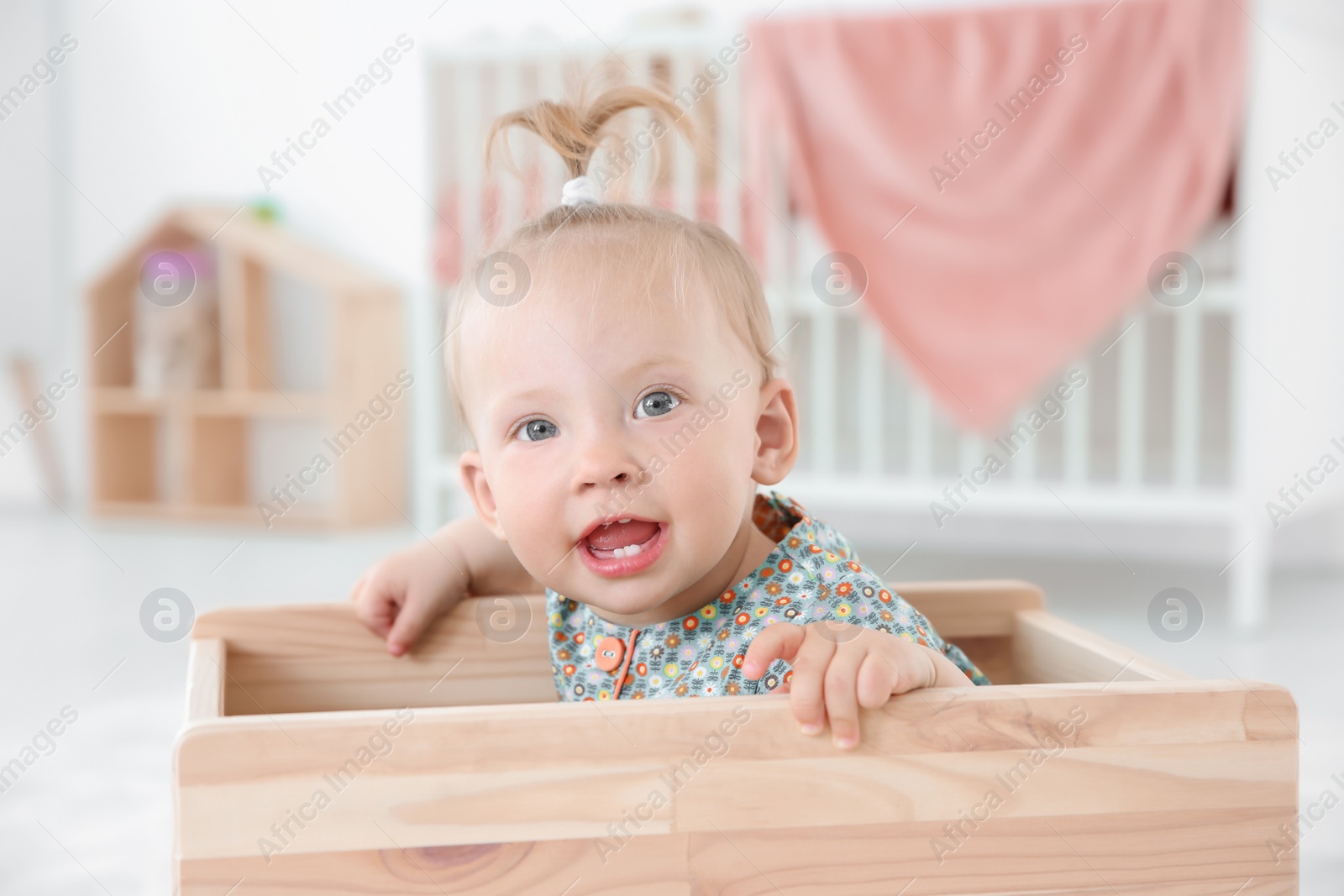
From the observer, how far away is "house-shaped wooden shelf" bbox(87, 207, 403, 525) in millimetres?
3240

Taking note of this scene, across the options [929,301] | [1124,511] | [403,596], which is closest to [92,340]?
[929,301]

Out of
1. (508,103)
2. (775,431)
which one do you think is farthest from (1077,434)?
(775,431)

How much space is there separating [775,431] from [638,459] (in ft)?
0.54

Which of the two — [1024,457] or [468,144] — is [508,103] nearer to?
[468,144]

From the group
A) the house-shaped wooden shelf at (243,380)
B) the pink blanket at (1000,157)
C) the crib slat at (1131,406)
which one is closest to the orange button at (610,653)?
the pink blanket at (1000,157)

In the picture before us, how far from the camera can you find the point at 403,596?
864 mm

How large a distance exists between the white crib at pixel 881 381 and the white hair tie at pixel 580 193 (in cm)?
106

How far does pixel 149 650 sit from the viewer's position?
1876mm

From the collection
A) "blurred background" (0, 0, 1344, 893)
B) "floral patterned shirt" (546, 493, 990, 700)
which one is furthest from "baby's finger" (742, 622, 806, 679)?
"blurred background" (0, 0, 1344, 893)

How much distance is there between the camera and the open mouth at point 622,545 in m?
0.72

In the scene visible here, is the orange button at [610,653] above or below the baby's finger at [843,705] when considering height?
below

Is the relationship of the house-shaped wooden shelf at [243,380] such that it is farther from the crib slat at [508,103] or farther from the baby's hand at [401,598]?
the baby's hand at [401,598]

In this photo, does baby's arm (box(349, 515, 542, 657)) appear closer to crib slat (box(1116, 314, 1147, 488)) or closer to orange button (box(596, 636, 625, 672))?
orange button (box(596, 636, 625, 672))

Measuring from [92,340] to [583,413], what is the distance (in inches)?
122
